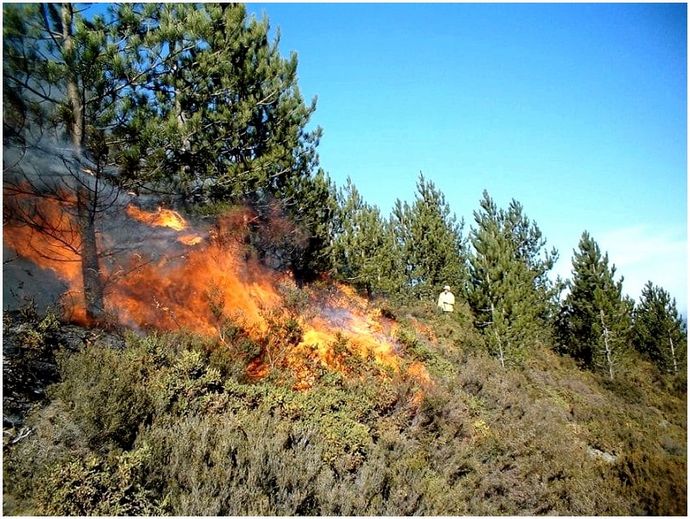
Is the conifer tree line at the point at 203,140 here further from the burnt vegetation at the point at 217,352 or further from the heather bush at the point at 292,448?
the heather bush at the point at 292,448

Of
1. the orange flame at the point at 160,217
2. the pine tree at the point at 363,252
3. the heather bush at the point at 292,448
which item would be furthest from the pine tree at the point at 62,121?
the pine tree at the point at 363,252

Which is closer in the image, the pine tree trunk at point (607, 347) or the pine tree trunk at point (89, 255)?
the pine tree trunk at point (89, 255)

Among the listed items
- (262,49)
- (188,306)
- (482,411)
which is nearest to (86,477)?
(188,306)

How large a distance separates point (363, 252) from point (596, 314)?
38.3 feet

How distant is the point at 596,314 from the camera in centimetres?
1845

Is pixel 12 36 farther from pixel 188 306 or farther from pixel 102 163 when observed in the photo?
pixel 188 306

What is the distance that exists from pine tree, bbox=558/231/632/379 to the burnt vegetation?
5.14m

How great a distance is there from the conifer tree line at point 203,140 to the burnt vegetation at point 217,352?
1.9 inches

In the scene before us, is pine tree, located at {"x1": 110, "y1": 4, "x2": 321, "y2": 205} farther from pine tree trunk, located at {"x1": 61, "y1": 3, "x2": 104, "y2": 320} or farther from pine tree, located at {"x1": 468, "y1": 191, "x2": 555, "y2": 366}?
pine tree, located at {"x1": 468, "y1": 191, "x2": 555, "y2": 366}

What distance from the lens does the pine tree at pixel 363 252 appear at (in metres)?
15.1

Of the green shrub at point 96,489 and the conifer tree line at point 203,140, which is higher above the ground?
the conifer tree line at point 203,140

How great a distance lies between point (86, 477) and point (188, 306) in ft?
16.9

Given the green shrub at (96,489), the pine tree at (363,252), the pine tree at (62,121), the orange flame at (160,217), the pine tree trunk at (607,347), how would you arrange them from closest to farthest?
the green shrub at (96,489)
the pine tree at (62,121)
the orange flame at (160,217)
the pine tree at (363,252)
the pine tree trunk at (607,347)

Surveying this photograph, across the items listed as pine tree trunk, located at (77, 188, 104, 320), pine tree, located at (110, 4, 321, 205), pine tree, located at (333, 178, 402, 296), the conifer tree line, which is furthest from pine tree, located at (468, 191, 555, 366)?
pine tree trunk, located at (77, 188, 104, 320)
